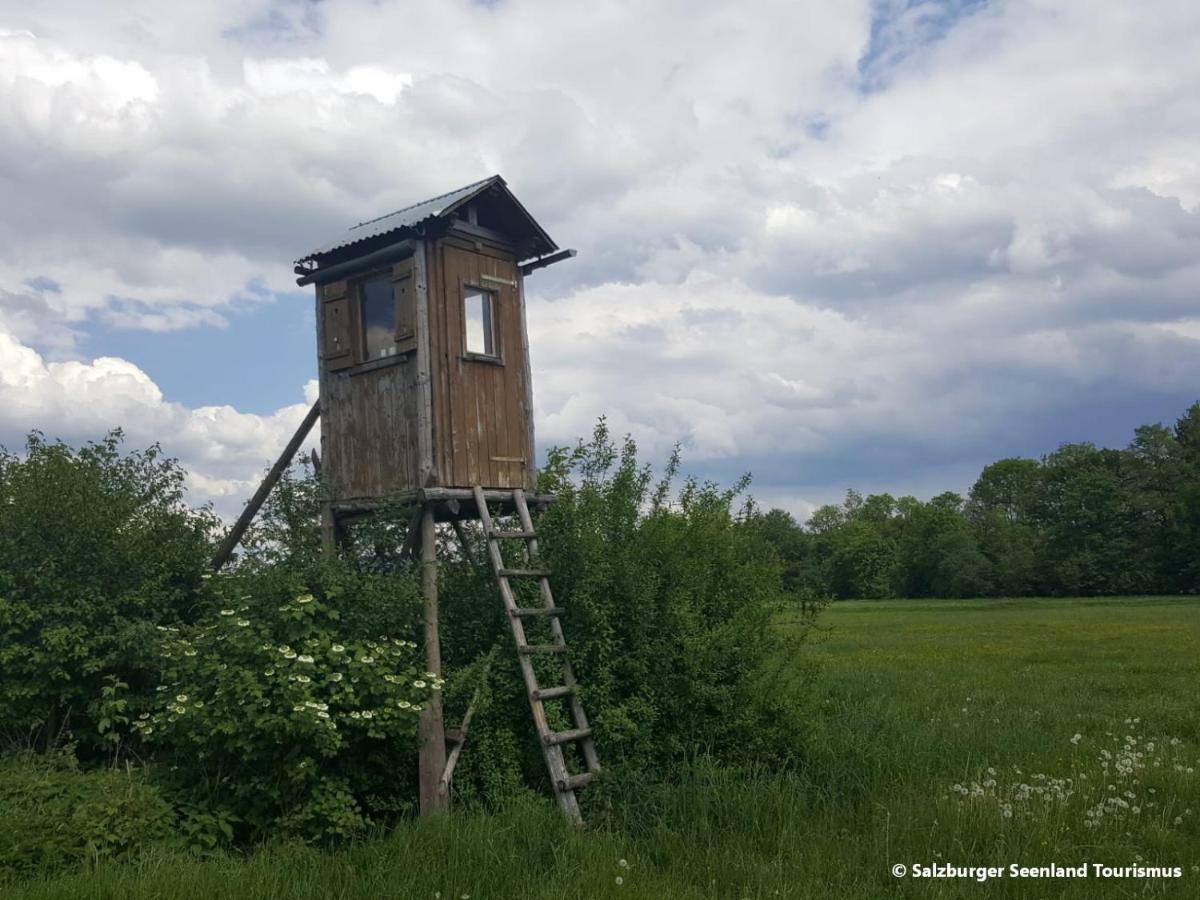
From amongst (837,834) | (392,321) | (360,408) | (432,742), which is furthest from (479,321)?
(837,834)

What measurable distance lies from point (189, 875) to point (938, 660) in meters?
19.2

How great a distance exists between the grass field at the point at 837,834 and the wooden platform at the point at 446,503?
12.2 feet

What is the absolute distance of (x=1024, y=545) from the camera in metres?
81.1

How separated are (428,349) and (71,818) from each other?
→ 19.3 ft

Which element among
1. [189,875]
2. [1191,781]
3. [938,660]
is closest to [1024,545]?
[938,660]

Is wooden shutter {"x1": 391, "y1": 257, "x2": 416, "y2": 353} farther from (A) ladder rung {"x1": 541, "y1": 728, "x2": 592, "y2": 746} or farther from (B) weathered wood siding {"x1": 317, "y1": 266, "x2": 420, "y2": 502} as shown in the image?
(A) ladder rung {"x1": 541, "y1": 728, "x2": 592, "y2": 746}

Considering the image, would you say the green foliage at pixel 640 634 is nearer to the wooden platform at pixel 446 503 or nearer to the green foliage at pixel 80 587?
the wooden platform at pixel 446 503

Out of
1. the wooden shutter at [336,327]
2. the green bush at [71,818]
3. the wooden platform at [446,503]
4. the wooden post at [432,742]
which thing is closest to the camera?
the green bush at [71,818]

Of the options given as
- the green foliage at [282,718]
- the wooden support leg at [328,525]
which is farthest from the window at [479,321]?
the green foliage at [282,718]

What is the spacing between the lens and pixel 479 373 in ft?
39.6

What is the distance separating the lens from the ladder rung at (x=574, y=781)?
9.30 metres

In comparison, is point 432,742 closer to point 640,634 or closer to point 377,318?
point 640,634

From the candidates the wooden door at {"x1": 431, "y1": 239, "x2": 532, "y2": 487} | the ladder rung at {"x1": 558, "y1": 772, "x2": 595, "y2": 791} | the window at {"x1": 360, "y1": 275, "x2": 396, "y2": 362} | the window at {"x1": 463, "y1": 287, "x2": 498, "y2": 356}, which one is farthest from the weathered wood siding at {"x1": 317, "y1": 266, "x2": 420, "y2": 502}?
the ladder rung at {"x1": 558, "y1": 772, "x2": 595, "y2": 791}

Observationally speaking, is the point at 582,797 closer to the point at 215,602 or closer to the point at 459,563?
the point at 459,563
